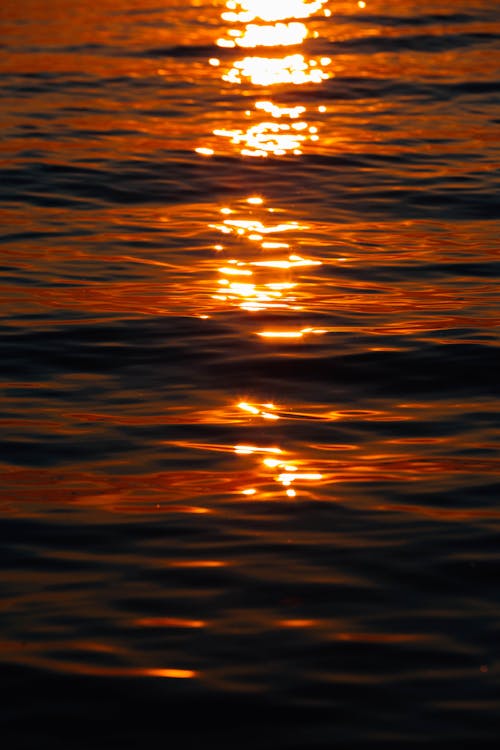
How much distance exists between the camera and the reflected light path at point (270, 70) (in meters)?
12.7

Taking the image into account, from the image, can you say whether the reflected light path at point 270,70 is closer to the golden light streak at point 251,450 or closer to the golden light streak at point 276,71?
the golden light streak at point 276,71

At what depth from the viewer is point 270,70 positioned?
617 inches

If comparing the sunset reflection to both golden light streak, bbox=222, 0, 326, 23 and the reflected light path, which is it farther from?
golden light streak, bbox=222, 0, 326, 23

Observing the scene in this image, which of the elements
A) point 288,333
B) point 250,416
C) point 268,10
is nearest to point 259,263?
point 288,333

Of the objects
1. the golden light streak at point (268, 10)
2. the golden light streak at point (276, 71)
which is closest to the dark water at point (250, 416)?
the golden light streak at point (276, 71)

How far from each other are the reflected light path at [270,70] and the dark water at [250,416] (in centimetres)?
7

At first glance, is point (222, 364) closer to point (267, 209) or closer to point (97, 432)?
point (97, 432)

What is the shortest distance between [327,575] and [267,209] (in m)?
5.87

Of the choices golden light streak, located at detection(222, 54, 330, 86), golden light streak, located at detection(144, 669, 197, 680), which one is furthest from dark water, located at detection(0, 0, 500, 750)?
golden light streak, located at detection(222, 54, 330, 86)

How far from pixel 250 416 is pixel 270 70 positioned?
957 centimetres

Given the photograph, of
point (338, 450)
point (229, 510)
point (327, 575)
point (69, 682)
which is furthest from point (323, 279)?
point (69, 682)

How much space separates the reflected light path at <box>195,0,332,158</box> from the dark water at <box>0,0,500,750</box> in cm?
7

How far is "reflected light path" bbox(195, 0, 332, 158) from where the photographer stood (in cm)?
1273

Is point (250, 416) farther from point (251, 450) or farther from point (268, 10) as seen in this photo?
point (268, 10)
